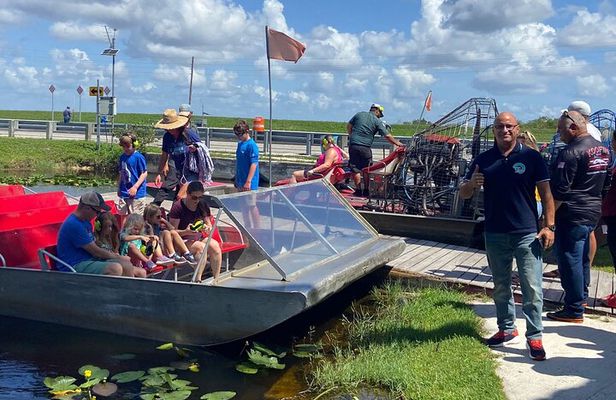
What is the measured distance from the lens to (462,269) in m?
8.83

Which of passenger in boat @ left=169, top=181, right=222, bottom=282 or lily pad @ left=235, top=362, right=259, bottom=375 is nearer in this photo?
lily pad @ left=235, top=362, right=259, bottom=375

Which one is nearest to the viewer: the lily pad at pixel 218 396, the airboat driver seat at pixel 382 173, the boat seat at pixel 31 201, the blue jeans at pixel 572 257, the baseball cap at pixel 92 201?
the lily pad at pixel 218 396

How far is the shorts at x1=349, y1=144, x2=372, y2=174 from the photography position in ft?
39.2

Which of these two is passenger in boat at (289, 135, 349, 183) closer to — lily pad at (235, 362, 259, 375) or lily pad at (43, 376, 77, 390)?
lily pad at (235, 362, 259, 375)

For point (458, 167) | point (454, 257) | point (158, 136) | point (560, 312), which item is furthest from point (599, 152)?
point (158, 136)

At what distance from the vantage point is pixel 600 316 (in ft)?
22.5

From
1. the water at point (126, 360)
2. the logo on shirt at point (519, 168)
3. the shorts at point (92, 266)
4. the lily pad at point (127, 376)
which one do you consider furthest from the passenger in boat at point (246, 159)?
the logo on shirt at point (519, 168)

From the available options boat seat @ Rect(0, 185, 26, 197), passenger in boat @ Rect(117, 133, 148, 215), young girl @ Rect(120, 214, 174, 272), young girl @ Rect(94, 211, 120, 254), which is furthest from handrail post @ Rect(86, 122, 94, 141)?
young girl @ Rect(94, 211, 120, 254)

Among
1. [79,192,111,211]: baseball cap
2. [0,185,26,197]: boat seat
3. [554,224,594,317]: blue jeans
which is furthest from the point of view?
[0,185,26,197]: boat seat

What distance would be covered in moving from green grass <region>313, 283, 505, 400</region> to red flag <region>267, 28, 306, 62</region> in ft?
15.5

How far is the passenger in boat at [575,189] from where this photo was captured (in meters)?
6.20

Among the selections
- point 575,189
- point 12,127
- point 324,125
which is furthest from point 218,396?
point 324,125

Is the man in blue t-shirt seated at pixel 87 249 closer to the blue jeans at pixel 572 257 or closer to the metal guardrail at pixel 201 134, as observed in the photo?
the blue jeans at pixel 572 257

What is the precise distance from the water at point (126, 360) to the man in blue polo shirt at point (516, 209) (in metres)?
2.07
